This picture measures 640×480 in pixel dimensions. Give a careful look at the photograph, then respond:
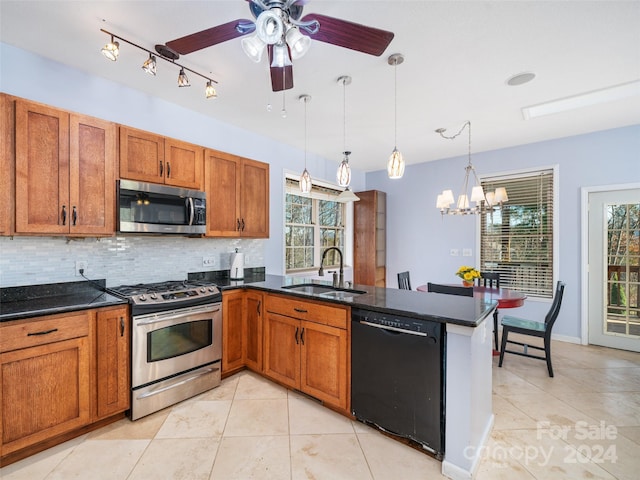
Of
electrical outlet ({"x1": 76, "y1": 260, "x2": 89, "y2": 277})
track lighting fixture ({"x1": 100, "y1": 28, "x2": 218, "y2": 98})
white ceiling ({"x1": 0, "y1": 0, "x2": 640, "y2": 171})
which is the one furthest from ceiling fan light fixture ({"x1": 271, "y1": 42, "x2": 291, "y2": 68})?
electrical outlet ({"x1": 76, "y1": 260, "x2": 89, "y2": 277})

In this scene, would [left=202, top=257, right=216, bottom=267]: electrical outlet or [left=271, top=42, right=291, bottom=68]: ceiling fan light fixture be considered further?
[left=202, top=257, right=216, bottom=267]: electrical outlet

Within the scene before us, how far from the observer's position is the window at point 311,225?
4.60 metres

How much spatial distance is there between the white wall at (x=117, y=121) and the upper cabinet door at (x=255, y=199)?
15.8 inches

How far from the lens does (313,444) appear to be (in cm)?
199

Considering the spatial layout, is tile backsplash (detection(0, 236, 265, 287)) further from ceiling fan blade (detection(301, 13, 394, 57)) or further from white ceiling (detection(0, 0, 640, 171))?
ceiling fan blade (detection(301, 13, 394, 57))

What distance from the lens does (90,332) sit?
2031mm

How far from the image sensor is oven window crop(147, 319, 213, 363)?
2.30 metres

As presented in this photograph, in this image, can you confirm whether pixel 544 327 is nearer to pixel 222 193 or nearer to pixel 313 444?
pixel 313 444

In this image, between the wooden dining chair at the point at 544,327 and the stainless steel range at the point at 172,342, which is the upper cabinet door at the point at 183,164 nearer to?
the stainless steel range at the point at 172,342

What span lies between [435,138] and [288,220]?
239 centimetres

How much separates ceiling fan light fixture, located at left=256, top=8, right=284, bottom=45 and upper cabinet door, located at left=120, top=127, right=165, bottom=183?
1.73 m

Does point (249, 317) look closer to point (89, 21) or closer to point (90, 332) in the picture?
point (90, 332)

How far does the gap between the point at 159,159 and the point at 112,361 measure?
5.51 feet

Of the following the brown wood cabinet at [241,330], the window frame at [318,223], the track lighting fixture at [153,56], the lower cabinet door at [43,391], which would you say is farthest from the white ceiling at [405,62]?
the lower cabinet door at [43,391]
